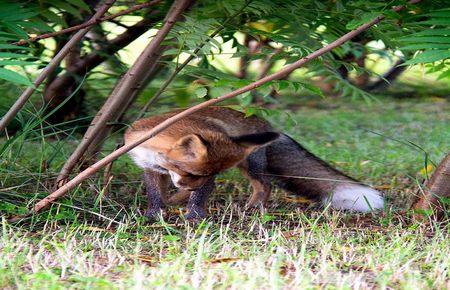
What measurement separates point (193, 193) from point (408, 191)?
2167mm

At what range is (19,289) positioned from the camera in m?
4.18

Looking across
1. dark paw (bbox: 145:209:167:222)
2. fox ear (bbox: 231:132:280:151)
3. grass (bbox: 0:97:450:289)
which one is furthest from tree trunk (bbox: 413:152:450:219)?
dark paw (bbox: 145:209:167:222)

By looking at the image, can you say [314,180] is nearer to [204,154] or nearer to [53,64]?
[204,154]

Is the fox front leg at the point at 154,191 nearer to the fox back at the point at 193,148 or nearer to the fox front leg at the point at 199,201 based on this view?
the fox back at the point at 193,148

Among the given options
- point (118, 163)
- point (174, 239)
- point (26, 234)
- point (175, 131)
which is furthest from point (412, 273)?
point (118, 163)

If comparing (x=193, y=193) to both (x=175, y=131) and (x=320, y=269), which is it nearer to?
(x=175, y=131)

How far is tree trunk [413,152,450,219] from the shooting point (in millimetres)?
6273

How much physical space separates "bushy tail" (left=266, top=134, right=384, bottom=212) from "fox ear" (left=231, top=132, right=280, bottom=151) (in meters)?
0.66

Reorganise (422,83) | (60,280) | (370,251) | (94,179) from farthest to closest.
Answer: (422,83) → (94,179) → (370,251) → (60,280)

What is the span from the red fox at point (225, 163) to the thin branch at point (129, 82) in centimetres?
61

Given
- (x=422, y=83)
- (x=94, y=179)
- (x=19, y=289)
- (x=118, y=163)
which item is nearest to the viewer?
(x=19, y=289)

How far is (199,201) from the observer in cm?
686

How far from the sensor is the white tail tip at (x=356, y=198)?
7.00 metres

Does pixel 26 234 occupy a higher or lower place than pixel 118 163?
higher
